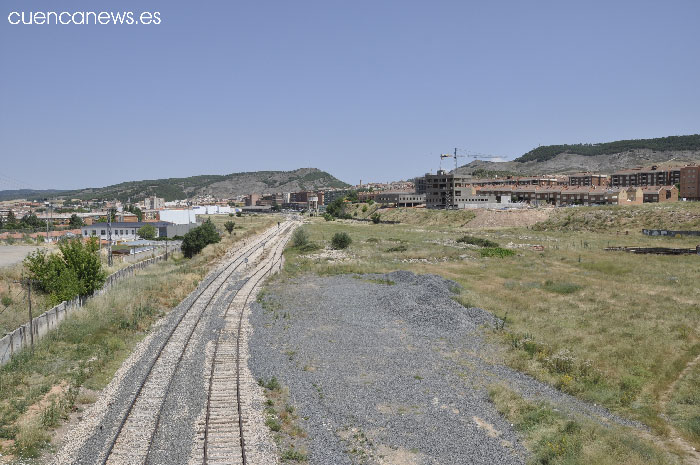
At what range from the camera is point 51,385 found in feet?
60.2

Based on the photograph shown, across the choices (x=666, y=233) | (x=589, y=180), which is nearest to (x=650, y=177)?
(x=589, y=180)

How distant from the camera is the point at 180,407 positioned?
16.6m

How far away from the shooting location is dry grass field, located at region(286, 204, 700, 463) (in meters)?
19.1

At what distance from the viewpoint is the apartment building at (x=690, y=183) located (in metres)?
125

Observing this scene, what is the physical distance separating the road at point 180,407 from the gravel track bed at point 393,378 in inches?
53.4

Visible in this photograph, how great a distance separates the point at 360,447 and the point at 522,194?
488 ft

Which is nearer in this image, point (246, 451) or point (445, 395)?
point (246, 451)

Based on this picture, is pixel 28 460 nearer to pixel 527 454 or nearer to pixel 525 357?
pixel 527 454

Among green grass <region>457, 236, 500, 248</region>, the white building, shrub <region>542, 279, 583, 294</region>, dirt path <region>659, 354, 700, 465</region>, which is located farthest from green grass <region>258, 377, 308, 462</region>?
the white building

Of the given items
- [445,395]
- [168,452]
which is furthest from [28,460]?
[445,395]

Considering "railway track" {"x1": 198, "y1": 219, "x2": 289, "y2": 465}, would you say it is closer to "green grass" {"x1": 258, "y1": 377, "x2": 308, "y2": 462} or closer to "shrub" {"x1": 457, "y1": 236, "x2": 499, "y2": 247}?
"green grass" {"x1": 258, "y1": 377, "x2": 308, "y2": 462}

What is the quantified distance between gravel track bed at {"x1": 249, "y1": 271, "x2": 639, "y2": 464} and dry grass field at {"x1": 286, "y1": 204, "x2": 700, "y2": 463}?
1.47m

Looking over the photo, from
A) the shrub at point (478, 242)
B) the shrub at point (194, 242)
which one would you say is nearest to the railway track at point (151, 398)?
the shrub at point (194, 242)

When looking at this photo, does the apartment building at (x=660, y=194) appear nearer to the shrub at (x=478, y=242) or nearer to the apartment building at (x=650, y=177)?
the apartment building at (x=650, y=177)
